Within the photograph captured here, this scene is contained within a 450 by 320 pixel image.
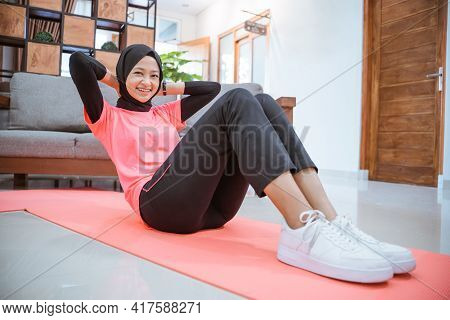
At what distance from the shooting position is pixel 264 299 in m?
0.62

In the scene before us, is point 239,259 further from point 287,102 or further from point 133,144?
point 287,102

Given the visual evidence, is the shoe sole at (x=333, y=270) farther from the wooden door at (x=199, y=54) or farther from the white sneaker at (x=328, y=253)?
the wooden door at (x=199, y=54)

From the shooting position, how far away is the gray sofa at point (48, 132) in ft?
6.84

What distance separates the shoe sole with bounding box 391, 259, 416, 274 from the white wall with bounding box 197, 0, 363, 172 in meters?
3.35

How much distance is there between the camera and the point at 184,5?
7.28m

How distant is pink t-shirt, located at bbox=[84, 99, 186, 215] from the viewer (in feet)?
3.52

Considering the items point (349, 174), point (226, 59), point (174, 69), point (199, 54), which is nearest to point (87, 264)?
point (349, 174)

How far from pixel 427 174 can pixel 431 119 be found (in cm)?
52

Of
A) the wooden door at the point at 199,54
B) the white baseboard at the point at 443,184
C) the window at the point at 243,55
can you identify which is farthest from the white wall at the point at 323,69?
the wooden door at the point at 199,54

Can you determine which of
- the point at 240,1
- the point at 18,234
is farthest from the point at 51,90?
the point at 240,1

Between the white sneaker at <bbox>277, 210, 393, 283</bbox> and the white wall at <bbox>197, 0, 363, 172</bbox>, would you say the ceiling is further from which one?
the white sneaker at <bbox>277, 210, 393, 283</bbox>

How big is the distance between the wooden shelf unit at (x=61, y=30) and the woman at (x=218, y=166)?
3.00 meters
